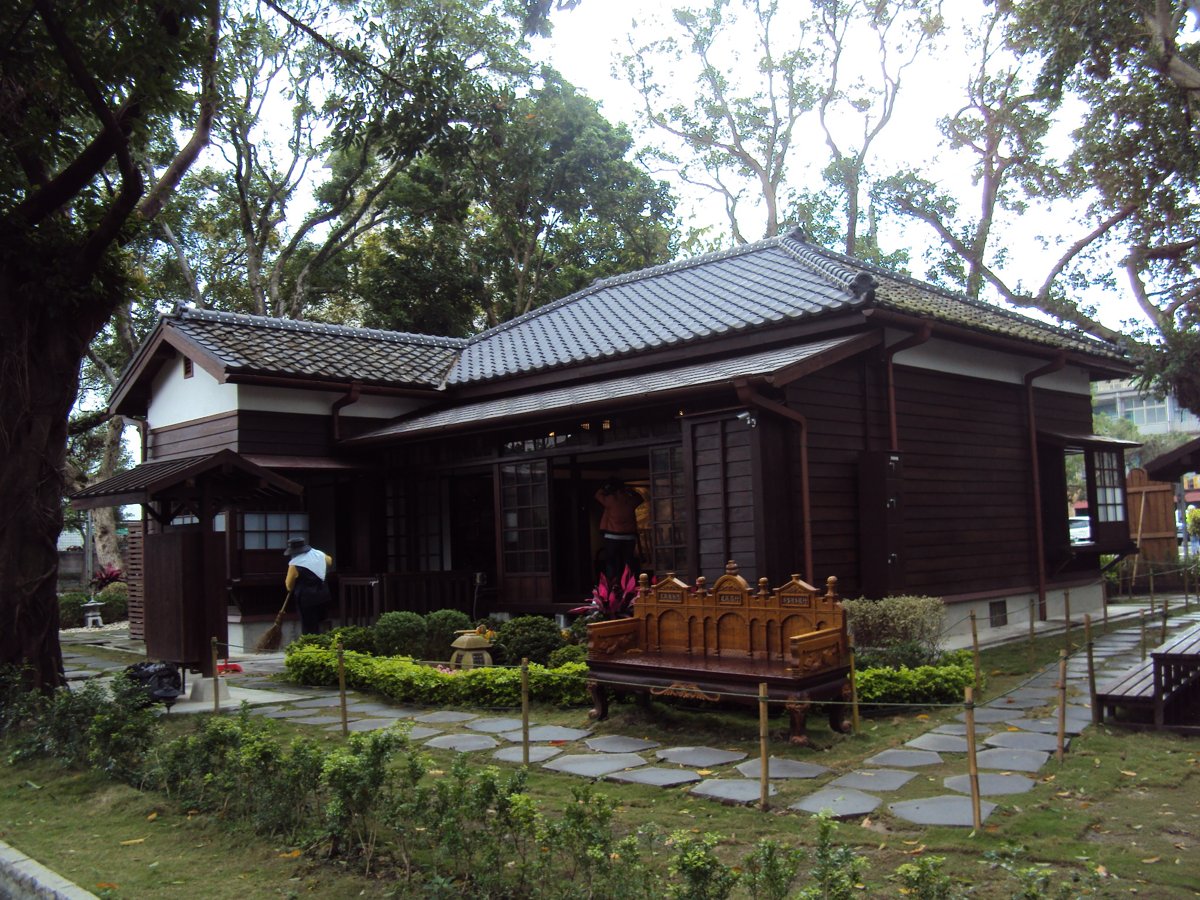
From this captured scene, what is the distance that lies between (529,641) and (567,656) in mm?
779

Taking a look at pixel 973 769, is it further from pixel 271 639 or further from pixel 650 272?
pixel 650 272

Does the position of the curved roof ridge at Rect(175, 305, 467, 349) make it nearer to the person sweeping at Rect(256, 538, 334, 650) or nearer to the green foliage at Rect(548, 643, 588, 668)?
the person sweeping at Rect(256, 538, 334, 650)

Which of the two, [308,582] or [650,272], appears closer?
[308,582]

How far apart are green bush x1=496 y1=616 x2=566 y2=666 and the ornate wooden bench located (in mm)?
2098

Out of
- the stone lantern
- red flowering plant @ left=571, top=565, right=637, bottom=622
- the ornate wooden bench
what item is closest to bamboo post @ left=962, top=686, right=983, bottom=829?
the ornate wooden bench

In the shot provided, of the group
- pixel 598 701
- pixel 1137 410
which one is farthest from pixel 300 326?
pixel 1137 410

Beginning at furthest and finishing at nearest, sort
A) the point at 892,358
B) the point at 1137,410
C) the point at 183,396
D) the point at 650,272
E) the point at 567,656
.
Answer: the point at 1137,410
the point at 650,272
the point at 183,396
the point at 892,358
the point at 567,656

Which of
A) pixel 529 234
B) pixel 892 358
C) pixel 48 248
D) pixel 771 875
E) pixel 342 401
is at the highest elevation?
pixel 529 234

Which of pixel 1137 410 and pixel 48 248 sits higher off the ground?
pixel 1137 410

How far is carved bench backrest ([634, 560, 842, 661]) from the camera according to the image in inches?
284

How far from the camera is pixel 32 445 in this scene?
8.79 meters

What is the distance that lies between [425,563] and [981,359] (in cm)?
871

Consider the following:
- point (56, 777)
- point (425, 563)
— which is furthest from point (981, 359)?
point (56, 777)

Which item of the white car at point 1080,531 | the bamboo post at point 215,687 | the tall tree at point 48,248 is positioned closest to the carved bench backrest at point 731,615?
the bamboo post at point 215,687
